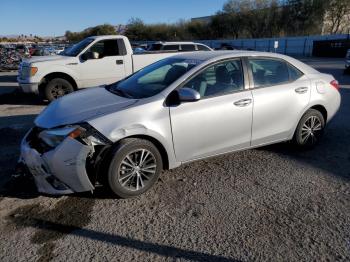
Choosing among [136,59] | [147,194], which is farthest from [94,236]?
[136,59]

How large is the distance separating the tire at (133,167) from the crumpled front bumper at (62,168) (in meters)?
0.28

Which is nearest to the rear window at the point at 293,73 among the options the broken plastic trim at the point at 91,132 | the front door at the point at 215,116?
the front door at the point at 215,116

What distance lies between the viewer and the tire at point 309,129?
4837mm

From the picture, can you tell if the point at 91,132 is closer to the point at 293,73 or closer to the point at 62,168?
the point at 62,168

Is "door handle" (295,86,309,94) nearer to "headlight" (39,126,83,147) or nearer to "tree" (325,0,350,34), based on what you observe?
"headlight" (39,126,83,147)

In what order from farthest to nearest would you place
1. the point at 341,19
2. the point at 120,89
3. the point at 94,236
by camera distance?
the point at 341,19, the point at 120,89, the point at 94,236

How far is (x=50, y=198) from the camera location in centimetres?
368

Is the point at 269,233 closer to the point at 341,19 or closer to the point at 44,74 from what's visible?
the point at 44,74

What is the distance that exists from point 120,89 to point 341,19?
5690 centimetres

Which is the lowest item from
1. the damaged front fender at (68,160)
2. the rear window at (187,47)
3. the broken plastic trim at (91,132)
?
the rear window at (187,47)

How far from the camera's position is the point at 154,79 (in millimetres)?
4395

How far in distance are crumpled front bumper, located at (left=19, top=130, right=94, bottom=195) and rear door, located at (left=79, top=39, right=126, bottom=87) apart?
6270 mm

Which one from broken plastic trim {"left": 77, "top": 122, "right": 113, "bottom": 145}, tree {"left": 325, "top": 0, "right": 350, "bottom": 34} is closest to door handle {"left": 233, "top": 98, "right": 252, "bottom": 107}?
broken plastic trim {"left": 77, "top": 122, "right": 113, "bottom": 145}

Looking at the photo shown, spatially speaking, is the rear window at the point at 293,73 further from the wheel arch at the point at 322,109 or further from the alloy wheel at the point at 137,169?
the alloy wheel at the point at 137,169
